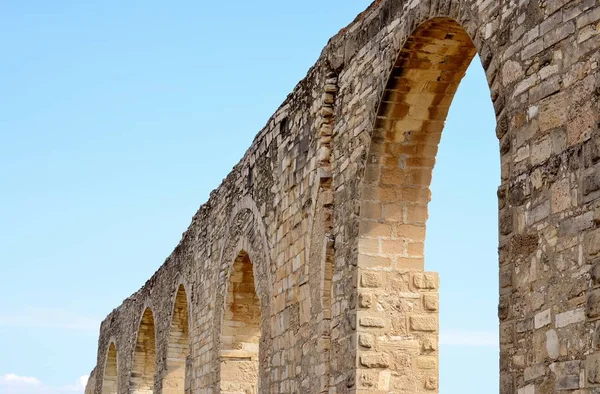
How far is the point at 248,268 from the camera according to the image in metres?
12.3

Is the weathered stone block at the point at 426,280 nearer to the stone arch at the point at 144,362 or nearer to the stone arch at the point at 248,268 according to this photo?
the stone arch at the point at 248,268

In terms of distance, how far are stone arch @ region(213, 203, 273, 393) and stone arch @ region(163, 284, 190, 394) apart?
359 centimetres

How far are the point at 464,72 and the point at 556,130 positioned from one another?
2.54m

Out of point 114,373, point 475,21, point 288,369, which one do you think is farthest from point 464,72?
point 114,373

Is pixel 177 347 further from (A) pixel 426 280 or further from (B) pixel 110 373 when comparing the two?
(A) pixel 426 280

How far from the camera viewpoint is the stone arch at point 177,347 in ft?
53.0

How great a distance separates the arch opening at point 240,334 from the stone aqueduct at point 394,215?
0.02m

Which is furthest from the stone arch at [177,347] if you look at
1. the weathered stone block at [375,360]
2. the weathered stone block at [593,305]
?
the weathered stone block at [593,305]

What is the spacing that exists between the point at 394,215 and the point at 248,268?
15.0 feet

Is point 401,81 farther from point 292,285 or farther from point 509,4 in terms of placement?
point 292,285

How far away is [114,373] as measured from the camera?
2416 centimetres

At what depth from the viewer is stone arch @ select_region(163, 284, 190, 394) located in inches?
635

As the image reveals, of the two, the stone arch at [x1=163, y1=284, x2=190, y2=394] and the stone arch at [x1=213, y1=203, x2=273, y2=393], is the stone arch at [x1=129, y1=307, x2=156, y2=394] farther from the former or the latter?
the stone arch at [x1=213, y1=203, x2=273, y2=393]

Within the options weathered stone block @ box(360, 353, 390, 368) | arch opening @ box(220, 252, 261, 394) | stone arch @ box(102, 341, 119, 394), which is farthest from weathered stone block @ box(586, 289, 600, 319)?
stone arch @ box(102, 341, 119, 394)
